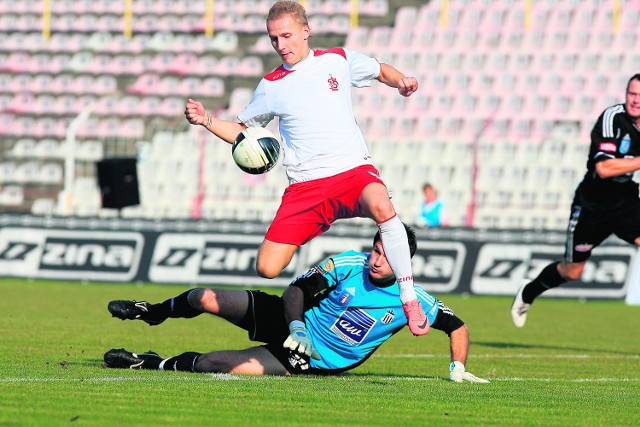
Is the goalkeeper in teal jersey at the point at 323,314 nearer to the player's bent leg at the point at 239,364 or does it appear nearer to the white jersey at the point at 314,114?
the player's bent leg at the point at 239,364

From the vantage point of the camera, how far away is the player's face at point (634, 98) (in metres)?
9.71

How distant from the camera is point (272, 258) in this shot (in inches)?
309

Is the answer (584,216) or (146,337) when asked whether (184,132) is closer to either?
(146,337)

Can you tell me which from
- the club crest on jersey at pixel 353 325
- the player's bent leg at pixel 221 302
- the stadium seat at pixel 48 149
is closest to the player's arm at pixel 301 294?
the club crest on jersey at pixel 353 325

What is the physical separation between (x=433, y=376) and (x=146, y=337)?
12.8ft

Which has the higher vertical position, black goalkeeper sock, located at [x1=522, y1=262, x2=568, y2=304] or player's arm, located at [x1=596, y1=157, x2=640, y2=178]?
player's arm, located at [x1=596, y1=157, x2=640, y2=178]

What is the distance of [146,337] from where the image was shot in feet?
37.4

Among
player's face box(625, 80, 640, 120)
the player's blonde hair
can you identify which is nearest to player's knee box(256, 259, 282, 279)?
the player's blonde hair

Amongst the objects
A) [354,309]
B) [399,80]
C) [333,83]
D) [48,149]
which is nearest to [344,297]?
[354,309]

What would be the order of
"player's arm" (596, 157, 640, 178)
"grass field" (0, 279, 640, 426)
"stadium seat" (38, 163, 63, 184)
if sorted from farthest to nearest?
1. "stadium seat" (38, 163, 63, 184)
2. "player's arm" (596, 157, 640, 178)
3. "grass field" (0, 279, 640, 426)

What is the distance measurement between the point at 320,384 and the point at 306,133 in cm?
173

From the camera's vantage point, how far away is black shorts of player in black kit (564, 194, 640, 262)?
34.6ft

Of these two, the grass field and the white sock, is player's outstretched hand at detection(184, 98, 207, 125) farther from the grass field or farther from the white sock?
the grass field

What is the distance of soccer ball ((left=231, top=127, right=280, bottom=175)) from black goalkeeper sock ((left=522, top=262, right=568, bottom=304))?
14.0 ft
